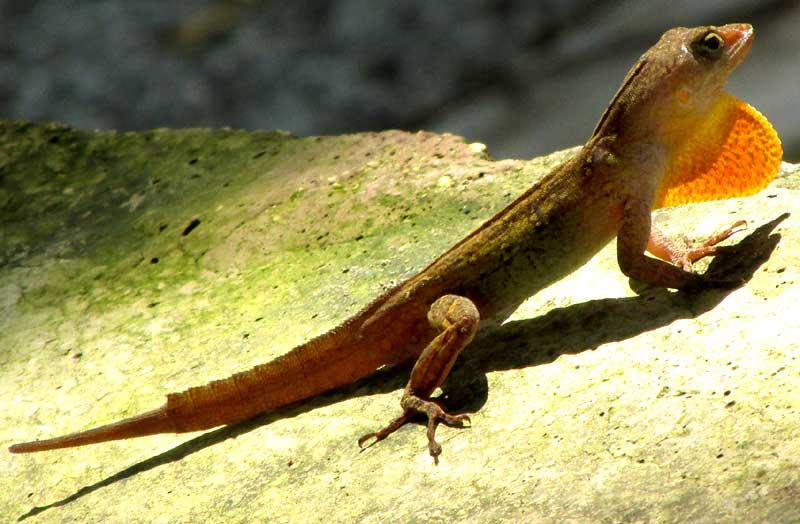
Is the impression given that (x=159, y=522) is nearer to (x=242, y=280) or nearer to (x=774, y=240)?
(x=242, y=280)

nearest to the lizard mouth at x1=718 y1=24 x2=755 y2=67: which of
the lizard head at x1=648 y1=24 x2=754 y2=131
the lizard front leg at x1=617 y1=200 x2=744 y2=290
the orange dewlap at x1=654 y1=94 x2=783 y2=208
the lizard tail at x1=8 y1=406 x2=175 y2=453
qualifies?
the lizard head at x1=648 y1=24 x2=754 y2=131

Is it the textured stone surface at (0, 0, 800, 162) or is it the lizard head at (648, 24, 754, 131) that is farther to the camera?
the textured stone surface at (0, 0, 800, 162)

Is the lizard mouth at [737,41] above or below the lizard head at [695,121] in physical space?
above

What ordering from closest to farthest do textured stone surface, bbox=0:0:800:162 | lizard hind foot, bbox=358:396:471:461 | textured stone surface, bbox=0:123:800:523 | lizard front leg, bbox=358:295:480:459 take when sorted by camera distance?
textured stone surface, bbox=0:123:800:523
lizard hind foot, bbox=358:396:471:461
lizard front leg, bbox=358:295:480:459
textured stone surface, bbox=0:0:800:162

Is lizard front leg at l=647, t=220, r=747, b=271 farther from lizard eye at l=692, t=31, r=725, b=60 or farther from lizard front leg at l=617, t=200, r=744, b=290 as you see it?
lizard eye at l=692, t=31, r=725, b=60

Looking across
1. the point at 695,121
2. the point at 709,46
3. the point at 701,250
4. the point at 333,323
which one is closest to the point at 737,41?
the point at 709,46

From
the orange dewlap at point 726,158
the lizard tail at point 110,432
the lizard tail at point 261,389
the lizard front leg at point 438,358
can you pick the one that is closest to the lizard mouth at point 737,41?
the orange dewlap at point 726,158

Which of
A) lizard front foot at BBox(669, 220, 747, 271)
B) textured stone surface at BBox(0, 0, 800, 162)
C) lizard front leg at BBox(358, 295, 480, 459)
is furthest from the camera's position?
textured stone surface at BBox(0, 0, 800, 162)

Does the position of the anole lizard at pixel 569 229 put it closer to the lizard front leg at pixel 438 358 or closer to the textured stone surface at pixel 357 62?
the lizard front leg at pixel 438 358
